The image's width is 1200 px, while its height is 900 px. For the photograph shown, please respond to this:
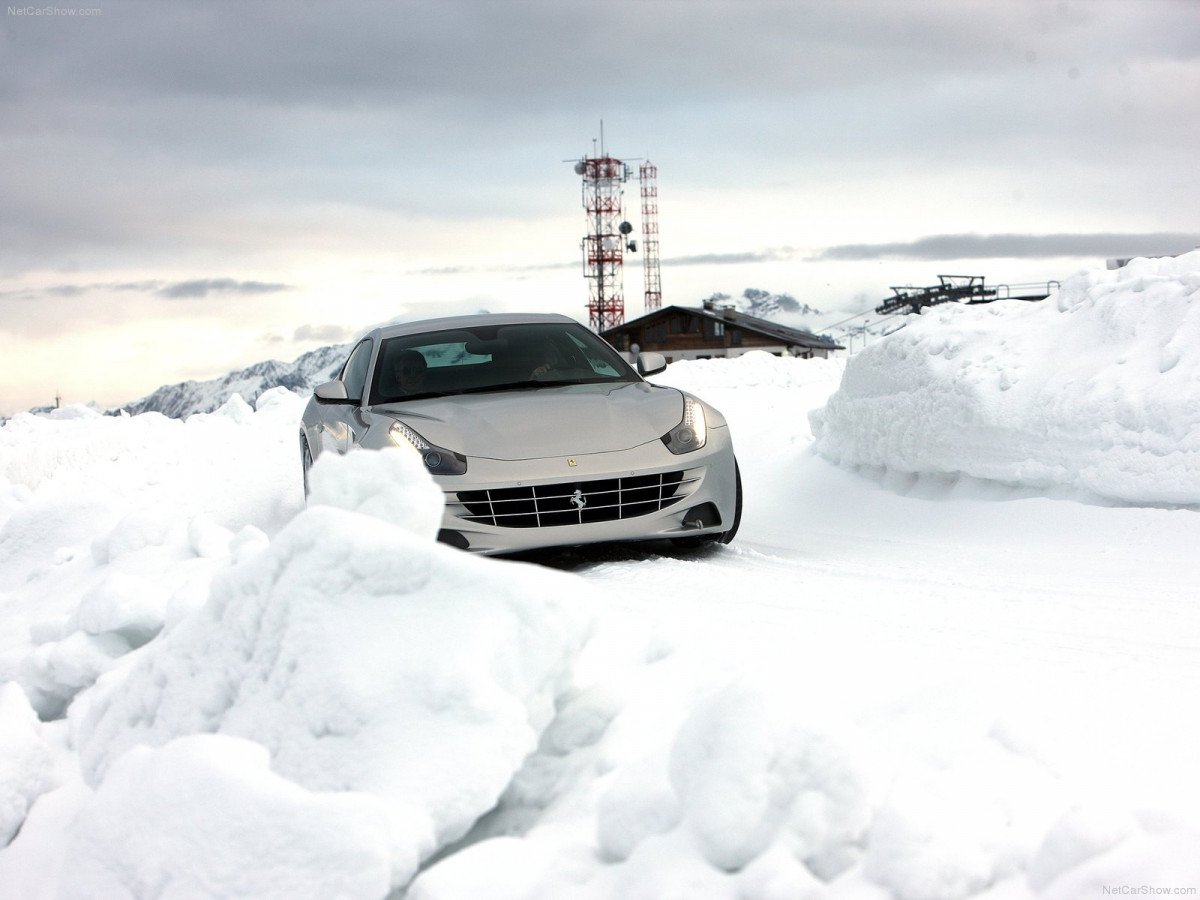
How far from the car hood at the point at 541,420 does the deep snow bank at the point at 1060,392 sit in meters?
2.59

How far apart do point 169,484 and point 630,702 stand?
8.67 m

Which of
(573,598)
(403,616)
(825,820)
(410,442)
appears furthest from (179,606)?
(825,820)

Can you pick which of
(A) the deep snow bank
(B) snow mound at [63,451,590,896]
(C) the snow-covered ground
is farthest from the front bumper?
(A) the deep snow bank

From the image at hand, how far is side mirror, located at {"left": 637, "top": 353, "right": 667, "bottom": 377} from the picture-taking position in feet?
20.3

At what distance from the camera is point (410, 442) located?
518cm

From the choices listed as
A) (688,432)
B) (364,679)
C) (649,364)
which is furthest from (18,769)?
(649,364)

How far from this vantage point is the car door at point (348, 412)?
576 cm

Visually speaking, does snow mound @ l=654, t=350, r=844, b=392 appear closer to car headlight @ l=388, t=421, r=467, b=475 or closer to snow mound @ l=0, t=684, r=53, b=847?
car headlight @ l=388, t=421, r=467, b=475

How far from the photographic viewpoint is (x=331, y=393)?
5.85 m

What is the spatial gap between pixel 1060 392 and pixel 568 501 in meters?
3.60

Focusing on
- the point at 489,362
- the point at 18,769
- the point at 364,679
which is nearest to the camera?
the point at 364,679

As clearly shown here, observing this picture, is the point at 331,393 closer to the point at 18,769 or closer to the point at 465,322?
the point at 465,322

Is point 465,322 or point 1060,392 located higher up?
point 465,322

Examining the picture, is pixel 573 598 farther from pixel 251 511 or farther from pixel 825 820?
pixel 251 511
